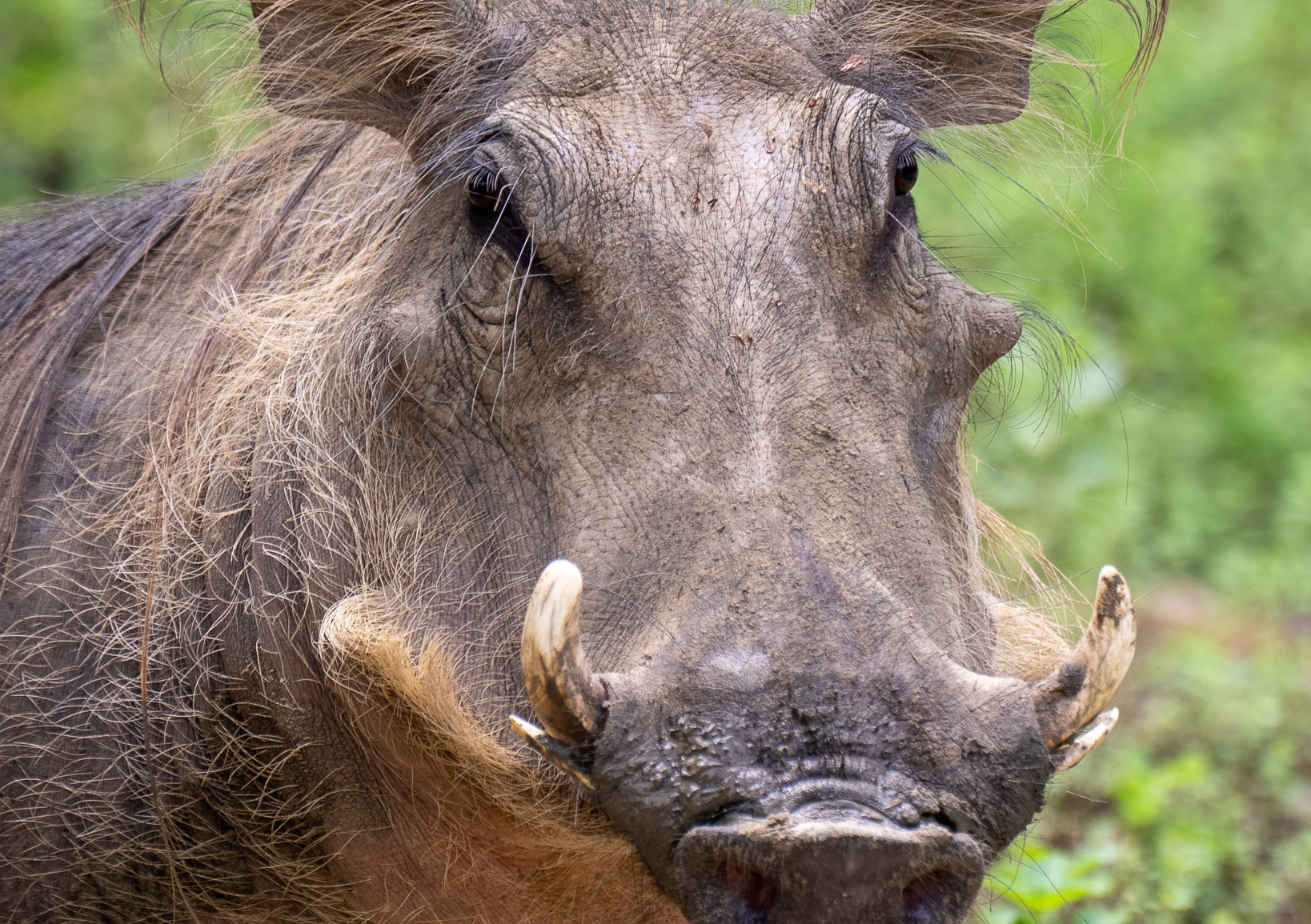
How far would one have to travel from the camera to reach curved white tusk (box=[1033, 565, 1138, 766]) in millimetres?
1857

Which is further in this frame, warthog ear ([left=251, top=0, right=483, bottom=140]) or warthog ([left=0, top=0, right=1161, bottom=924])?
warthog ear ([left=251, top=0, right=483, bottom=140])

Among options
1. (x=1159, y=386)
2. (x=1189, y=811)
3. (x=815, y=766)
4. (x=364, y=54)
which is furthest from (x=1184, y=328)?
(x=815, y=766)

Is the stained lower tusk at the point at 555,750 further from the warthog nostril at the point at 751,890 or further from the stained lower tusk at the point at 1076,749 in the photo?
the stained lower tusk at the point at 1076,749

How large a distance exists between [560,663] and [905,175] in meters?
1.03

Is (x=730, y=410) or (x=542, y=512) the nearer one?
(x=730, y=410)

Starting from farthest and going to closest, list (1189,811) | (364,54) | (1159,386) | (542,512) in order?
(1159,386) → (1189,811) → (364,54) → (542,512)

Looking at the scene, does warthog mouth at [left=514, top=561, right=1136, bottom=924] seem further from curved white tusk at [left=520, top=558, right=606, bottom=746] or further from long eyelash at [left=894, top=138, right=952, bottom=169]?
long eyelash at [left=894, top=138, right=952, bottom=169]

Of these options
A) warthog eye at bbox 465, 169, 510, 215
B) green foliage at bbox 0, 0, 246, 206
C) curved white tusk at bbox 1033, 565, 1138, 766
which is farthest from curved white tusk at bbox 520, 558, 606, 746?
green foliage at bbox 0, 0, 246, 206

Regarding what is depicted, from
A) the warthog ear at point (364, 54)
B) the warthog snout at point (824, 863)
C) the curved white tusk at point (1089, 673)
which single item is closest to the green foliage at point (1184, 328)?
the warthog ear at point (364, 54)

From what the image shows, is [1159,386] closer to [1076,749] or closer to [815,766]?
[1076,749]

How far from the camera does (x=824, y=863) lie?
1666mm

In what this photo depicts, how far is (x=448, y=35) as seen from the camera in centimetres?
241

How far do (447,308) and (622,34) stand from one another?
499mm

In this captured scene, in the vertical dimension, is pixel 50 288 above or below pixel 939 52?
below
